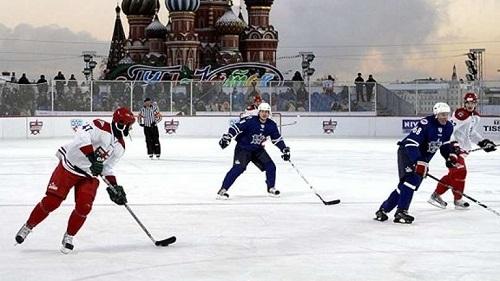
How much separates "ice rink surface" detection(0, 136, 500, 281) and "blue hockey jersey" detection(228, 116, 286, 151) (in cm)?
70

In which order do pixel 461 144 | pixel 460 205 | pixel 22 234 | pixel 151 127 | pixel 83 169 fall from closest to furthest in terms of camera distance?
pixel 83 169 → pixel 22 234 → pixel 460 205 → pixel 461 144 → pixel 151 127

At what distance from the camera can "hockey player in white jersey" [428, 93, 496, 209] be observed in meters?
9.66

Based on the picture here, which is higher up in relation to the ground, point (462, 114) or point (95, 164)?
point (462, 114)

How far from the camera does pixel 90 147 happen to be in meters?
6.61

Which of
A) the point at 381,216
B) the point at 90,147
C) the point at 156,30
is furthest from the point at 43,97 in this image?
the point at 156,30

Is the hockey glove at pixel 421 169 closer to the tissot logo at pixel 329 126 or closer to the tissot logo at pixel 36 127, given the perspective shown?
the tissot logo at pixel 329 126

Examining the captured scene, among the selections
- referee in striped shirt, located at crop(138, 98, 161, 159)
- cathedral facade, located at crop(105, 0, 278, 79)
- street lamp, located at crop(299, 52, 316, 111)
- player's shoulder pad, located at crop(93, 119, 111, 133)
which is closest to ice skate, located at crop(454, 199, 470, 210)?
player's shoulder pad, located at crop(93, 119, 111, 133)

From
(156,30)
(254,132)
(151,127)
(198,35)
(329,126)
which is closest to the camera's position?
(254,132)

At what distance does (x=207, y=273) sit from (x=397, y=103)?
81.8ft

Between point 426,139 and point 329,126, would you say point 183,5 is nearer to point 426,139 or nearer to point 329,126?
point 329,126

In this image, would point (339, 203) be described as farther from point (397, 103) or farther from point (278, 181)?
point (397, 103)

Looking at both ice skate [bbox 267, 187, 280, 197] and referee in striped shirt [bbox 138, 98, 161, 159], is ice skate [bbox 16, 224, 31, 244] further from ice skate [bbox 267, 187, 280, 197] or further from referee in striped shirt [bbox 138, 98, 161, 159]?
referee in striped shirt [bbox 138, 98, 161, 159]

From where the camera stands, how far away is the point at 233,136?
10648 millimetres

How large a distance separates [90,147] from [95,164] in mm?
156
